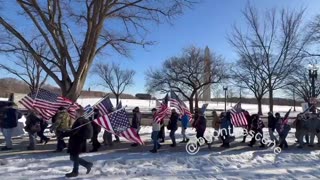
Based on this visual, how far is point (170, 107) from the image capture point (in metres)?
15.3

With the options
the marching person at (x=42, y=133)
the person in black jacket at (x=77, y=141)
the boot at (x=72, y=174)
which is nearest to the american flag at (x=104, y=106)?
the marching person at (x=42, y=133)

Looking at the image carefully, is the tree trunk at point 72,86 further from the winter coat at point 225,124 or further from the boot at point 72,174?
the boot at point 72,174

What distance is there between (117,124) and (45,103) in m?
3.83

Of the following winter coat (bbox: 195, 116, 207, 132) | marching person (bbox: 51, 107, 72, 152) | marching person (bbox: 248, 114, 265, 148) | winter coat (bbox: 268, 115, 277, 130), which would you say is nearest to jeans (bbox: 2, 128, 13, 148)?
marching person (bbox: 51, 107, 72, 152)

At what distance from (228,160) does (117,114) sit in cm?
366

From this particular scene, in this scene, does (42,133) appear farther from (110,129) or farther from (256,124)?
(256,124)

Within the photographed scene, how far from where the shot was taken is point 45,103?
13.4 metres

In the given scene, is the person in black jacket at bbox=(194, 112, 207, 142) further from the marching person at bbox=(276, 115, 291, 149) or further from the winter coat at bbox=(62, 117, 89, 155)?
the winter coat at bbox=(62, 117, 89, 155)

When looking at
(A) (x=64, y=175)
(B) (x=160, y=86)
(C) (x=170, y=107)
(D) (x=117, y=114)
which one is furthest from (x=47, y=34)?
(B) (x=160, y=86)

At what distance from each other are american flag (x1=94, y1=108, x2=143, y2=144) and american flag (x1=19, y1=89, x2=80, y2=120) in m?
2.94

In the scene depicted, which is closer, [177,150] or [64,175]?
[64,175]

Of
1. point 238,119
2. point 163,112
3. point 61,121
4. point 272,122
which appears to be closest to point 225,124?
point 238,119

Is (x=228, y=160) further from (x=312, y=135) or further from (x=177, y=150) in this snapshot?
(x=312, y=135)

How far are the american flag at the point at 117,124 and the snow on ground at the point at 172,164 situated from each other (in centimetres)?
81
